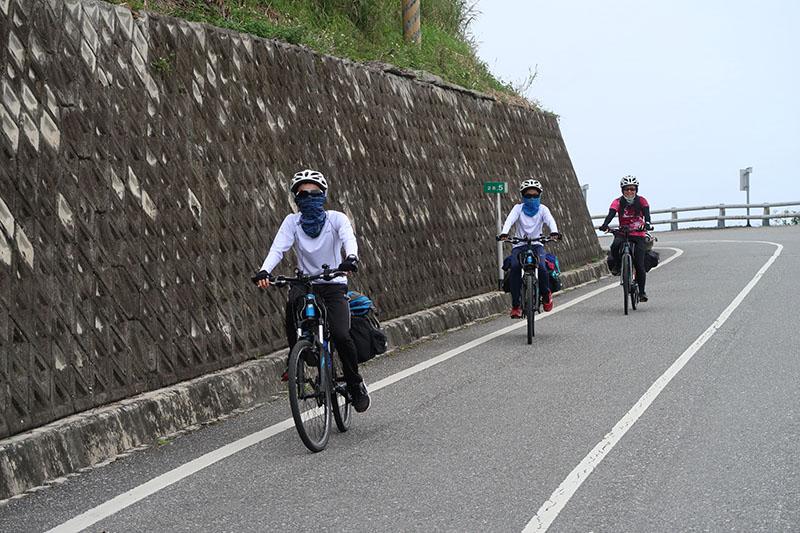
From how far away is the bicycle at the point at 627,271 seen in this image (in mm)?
15439

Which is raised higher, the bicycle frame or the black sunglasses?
the black sunglasses

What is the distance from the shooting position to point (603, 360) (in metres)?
10.9

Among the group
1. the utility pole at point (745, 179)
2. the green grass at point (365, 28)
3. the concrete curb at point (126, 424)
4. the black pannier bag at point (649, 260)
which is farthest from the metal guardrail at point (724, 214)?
the concrete curb at point (126, 424)

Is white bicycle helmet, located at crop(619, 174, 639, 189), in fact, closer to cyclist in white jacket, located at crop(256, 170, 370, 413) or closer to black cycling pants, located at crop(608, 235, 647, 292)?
black cycling pants, located at crop(608, 235, 647, 292)

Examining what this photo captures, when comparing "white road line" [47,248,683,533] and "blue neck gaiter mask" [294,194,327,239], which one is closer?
"white road line" [47,248,683,533]

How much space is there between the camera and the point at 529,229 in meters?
13.6

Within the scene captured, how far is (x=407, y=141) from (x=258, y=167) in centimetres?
535

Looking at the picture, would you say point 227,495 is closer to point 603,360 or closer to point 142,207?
point 142,207

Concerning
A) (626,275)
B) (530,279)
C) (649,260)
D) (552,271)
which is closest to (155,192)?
(530,279)

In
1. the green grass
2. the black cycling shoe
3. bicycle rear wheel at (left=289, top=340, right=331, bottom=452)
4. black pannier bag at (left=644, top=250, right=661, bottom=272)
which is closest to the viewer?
bicycle rear wheel at (left=289, top=340, right=331, bottom=452)

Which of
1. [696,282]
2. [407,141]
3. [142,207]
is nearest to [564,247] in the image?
[696,282]

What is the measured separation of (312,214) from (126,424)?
2.12 metres

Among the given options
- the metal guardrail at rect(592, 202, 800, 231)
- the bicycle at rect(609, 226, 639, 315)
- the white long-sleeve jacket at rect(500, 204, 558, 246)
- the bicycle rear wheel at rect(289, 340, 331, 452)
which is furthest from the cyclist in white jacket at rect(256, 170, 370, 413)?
the metal guardrail at rect(592, 202, 800, 231)

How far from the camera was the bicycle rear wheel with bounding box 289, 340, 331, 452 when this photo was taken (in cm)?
709
